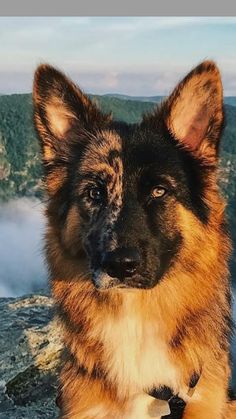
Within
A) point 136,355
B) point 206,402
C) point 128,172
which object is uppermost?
point 128,172

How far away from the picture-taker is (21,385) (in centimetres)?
722

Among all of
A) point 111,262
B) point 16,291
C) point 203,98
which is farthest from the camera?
point 16,291

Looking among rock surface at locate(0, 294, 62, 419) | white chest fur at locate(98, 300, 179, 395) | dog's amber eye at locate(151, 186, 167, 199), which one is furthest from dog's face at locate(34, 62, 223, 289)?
rock surface at locate(0, 294, 62, 419)

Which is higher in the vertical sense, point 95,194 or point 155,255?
point 95,194

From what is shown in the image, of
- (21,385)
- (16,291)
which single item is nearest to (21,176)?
(16,291)

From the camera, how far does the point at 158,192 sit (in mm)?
5055

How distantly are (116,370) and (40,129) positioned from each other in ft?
7.09

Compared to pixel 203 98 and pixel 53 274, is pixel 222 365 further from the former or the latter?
pixel 203 98

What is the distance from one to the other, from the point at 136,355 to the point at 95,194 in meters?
1.41

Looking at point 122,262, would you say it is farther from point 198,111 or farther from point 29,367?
Answer: point 29,367

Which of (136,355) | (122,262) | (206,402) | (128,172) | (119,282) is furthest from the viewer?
(136,355)

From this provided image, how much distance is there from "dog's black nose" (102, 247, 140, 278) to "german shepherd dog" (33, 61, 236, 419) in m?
0.32

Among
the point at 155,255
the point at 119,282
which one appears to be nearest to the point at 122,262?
the point at 119,282

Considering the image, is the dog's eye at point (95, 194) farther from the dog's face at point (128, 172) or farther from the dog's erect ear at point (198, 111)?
the dog's erect ear at point (198, 111)
